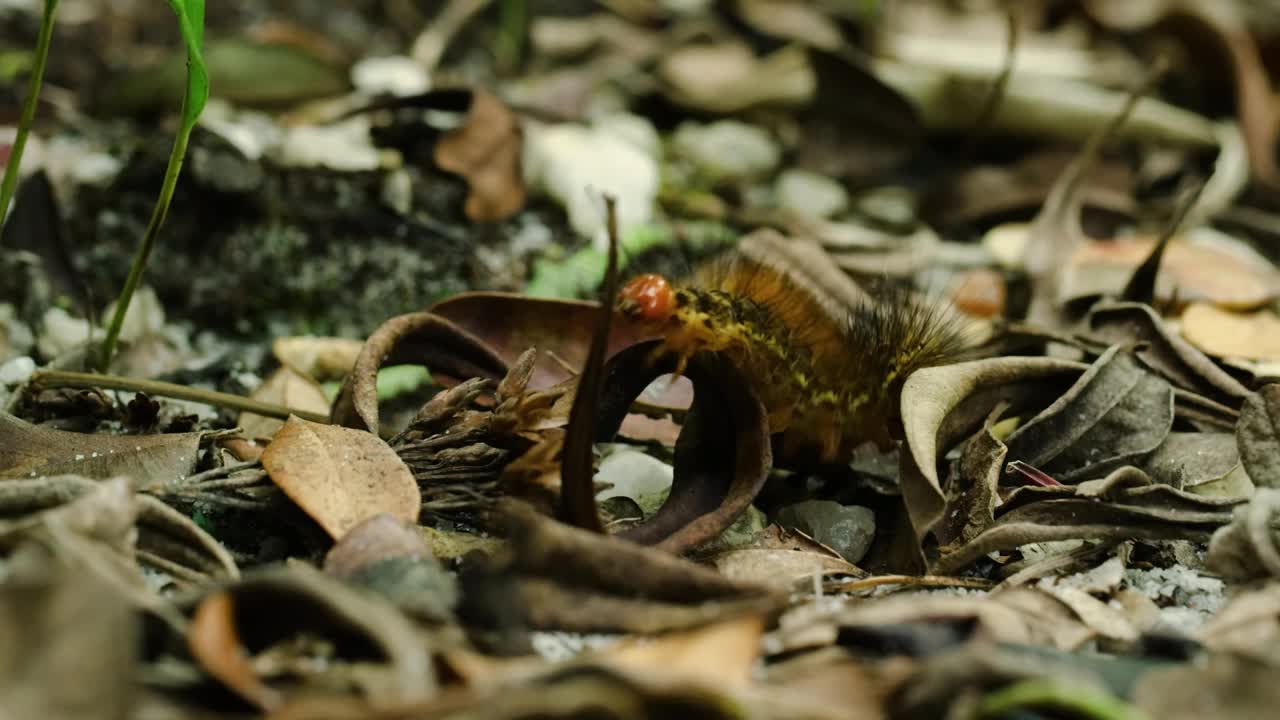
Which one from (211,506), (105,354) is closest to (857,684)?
(211,506)

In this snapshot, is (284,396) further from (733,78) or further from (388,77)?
(733,78)

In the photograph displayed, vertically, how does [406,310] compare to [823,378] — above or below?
below

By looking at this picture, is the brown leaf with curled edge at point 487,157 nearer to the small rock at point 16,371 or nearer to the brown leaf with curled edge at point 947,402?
the small rock at point 16,371

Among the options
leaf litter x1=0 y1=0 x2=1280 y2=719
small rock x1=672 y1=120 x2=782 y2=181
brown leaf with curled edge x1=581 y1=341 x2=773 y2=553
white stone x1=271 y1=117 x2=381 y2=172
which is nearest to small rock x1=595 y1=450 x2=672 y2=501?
leaf litter x1=0 y1=0 x2=1280 y2=719

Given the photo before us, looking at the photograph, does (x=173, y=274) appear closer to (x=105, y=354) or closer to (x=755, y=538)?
(x=105, y=354)

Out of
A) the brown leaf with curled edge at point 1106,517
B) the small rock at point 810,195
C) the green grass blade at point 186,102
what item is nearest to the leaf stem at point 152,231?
the green grass blade at point 186,102

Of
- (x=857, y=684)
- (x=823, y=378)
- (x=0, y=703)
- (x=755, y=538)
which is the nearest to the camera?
(x=0, y=703)

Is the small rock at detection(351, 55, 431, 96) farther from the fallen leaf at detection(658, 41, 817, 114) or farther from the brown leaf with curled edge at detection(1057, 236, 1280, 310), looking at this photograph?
the brown leaf with curled edge at detection(1057, 236, 1280, 310)

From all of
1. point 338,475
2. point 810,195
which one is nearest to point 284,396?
point 338,475
